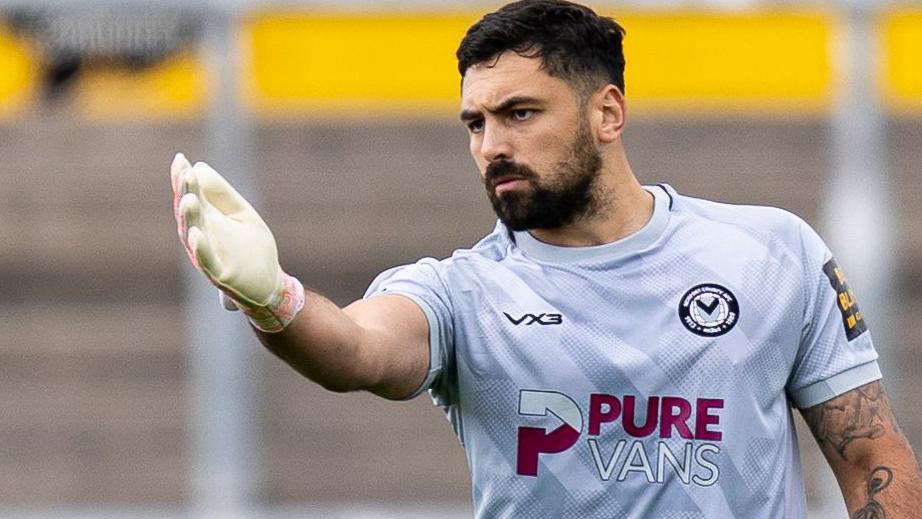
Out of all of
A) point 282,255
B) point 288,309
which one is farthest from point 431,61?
point 288,309

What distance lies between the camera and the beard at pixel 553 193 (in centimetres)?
322

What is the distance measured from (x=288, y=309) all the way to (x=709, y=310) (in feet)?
2.64

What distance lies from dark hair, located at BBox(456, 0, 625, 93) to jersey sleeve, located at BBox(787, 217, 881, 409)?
1.65 ft

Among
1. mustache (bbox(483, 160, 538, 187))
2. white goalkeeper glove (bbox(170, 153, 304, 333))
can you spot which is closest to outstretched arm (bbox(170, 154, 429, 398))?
white goalkeeper glove (bbox(170, 153, 304, 333))

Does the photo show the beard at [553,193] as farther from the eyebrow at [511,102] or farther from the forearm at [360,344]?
the forearm at [360,344]

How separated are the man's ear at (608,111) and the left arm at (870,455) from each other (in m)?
0.62

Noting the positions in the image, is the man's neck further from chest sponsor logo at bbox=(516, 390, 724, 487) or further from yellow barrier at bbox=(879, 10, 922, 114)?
yellow barrier at bbox=(879, 10, 922, 114)

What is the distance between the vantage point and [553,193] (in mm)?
3246

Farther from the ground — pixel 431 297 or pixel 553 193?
pixel 553 193

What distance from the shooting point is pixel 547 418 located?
125 inches

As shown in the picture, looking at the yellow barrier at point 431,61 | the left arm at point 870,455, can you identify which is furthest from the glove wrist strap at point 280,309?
the yellow barrier at point 431,61

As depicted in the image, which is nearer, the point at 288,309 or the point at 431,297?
the point at 288,309

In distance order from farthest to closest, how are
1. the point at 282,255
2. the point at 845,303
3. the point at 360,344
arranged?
the point at 282,255 < the point at 845,303 < the point at 360,344

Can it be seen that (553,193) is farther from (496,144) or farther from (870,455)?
(870,455)
